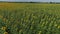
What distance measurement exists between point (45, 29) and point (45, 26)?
318mm

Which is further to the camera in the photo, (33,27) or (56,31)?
(33,27)

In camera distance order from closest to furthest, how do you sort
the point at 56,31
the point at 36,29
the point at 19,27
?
the point at 56,31, the point at 36,29, the point at 19,27

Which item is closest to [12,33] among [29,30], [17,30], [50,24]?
[17,30]

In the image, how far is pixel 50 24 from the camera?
8.84 metres

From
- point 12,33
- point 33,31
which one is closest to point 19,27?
point 12,33

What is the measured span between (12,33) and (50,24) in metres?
1.38

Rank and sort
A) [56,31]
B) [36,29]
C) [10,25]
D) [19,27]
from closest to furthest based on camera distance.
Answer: [56,31]
[36,29]
[19,27]
[10,25]

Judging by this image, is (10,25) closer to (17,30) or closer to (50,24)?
(17,30)

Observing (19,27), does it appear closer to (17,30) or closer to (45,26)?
(17,30)

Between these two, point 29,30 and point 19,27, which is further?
point 19,27

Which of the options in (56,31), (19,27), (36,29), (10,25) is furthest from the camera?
(10,25)

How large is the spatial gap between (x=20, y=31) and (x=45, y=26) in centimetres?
91

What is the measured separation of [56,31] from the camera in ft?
26.3

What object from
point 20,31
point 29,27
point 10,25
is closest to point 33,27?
point 29,27
